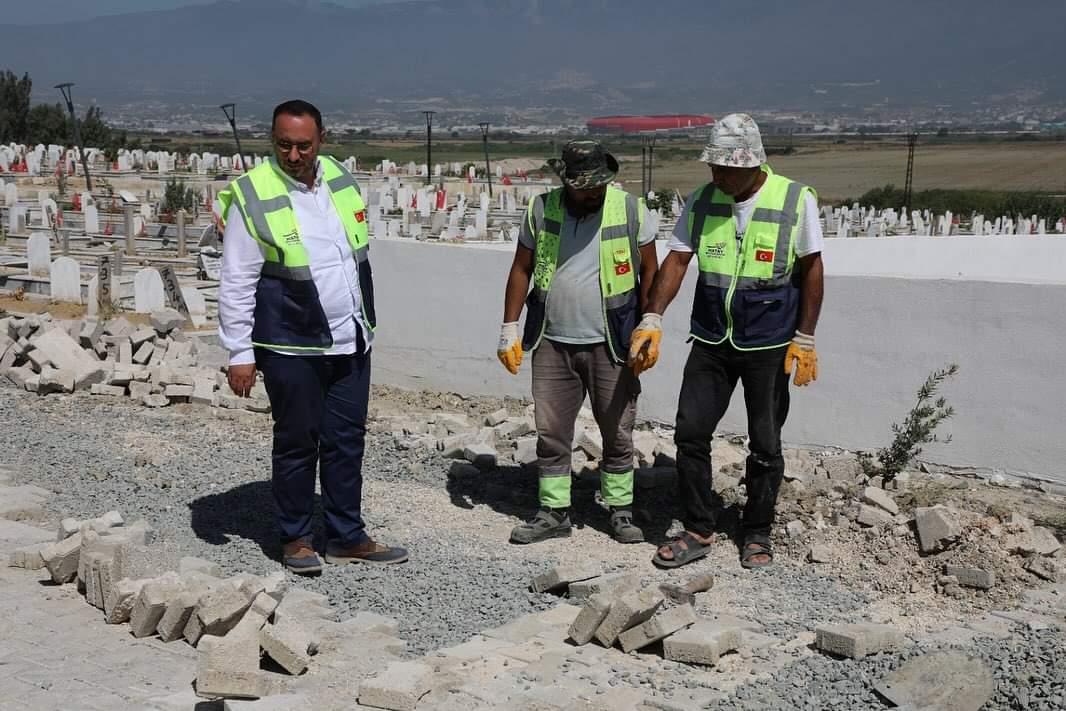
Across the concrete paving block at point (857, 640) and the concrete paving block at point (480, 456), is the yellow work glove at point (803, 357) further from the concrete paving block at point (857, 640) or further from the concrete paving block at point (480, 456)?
the concrete paving block at point (480, 456)

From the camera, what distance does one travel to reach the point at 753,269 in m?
5.70

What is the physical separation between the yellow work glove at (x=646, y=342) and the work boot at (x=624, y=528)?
2.64 ft

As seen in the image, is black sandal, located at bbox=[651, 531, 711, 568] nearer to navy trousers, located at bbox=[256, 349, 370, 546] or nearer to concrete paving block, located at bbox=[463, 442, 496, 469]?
navy trousers, located at bbox=[256, 349, 370, 546]

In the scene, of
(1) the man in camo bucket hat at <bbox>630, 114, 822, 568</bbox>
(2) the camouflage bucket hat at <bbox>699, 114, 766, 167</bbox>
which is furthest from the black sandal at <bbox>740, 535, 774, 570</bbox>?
(2) the camouflage bucket hat at <bbox>699, 114, 766, 167</bbox>

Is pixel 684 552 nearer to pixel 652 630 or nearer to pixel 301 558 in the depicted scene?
pixel 652 630

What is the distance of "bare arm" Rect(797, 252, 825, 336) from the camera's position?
5691 mm

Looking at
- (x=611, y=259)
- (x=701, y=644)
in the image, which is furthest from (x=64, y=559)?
(x=611, y=259)

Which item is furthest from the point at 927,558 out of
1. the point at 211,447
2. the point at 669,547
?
the point at 211,447

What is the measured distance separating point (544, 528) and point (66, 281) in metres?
10.5

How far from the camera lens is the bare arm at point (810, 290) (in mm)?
5691

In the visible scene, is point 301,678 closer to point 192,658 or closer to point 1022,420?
point 192,658

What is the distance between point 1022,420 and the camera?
7.17m

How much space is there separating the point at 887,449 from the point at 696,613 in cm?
268

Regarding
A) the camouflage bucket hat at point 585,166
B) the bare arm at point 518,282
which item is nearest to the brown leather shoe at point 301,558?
the bare arm at point 518,282
